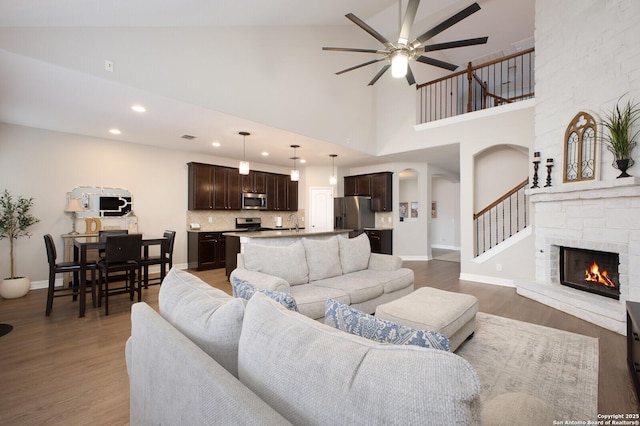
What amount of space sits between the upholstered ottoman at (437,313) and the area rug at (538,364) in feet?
0.78

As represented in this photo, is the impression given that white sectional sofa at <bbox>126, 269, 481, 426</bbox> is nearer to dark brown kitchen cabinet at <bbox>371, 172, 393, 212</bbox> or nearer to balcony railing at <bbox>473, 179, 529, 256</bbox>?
balcony railing at <bbox>473, 179, 529, 256</bbox>

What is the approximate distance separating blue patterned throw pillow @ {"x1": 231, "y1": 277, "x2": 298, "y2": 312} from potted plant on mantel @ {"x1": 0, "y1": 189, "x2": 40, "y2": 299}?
15.4ft

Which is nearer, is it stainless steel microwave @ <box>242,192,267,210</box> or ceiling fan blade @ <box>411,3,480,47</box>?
ceiling fan blade @ <box>411,3,480,47</box>

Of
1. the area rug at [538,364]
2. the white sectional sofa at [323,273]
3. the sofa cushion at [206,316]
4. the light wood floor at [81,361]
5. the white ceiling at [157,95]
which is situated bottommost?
the light wood floor at [81,361]

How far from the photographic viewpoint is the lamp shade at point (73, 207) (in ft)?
16.0

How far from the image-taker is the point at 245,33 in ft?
14.6

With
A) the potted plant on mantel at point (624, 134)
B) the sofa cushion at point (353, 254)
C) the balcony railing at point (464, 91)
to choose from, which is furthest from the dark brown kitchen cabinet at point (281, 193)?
the potted plant on mantel at point (624, 134)

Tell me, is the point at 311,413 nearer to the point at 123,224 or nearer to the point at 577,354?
the point at 577,354

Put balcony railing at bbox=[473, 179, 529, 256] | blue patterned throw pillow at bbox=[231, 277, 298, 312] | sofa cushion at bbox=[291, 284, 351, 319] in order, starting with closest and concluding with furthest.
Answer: blue patterned throw pillow at bbox=[231, 277, 298, 312]
sofa cushion at bbox=[291, 284, 351, 319]
balcony railing at bbox=[473, 179, 529, 256]

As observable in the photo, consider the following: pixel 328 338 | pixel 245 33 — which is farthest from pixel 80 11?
pixel 328 338

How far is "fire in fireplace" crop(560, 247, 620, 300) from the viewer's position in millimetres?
3471

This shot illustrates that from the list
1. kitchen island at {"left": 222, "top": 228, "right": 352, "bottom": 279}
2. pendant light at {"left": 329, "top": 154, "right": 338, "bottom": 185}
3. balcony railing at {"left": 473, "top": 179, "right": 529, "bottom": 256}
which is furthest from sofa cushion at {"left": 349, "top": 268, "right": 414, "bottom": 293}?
pendant light at {"left": 329, "top": 154, "right": 338, "bottom": 185}

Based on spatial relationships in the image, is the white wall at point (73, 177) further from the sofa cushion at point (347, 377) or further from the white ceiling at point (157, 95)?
the sofa cushion at point (347, 377)

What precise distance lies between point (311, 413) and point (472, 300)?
8.28 ft
